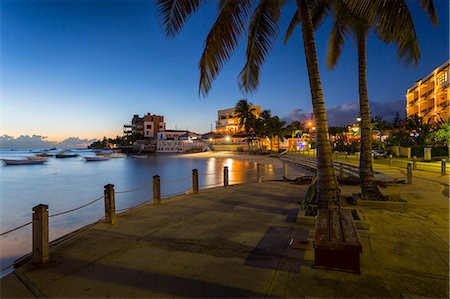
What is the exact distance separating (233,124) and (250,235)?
101676 millimetres

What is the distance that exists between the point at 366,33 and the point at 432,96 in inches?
2165

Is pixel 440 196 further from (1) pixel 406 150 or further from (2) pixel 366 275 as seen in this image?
(1) pixel 406 150

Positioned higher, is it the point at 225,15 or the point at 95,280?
the point at 225,15

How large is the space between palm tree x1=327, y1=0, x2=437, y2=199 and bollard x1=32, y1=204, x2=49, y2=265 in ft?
21.2

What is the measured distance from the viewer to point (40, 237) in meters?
4.54

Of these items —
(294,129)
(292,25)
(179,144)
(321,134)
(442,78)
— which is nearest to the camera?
(321,134)

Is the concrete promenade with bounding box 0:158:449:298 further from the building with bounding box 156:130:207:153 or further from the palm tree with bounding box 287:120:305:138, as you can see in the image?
the building with bounding box 156:130:207:153

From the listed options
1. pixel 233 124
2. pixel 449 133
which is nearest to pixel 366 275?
pixel 449 133

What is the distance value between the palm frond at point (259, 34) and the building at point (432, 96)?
142 ft

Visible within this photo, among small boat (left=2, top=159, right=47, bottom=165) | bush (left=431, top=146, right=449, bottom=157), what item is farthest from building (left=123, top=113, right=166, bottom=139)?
bush (left=431, top=146, right=449, bottom=157)

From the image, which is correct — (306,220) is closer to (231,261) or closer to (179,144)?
(231,261)

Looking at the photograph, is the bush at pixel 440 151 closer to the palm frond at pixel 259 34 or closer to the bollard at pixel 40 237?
the palm frond at pixel 259 34

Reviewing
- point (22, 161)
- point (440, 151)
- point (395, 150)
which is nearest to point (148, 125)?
point (22, 161)

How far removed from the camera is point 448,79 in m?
41.8
